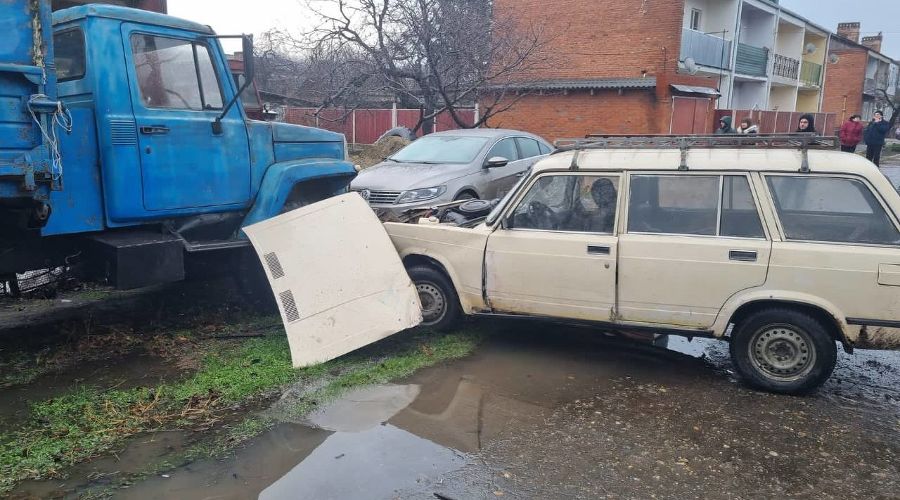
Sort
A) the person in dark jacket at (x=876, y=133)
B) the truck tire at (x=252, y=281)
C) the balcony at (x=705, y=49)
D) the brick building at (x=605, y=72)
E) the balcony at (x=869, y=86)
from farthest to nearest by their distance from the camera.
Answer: the balcony at (x=869, y=86), the balcony at (x=705, y=49), the brick building at (x=605, y=72), the person in dark jacket at (x=876, y=133), the truck tire at (x=252, y=281)

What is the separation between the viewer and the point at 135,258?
5238 mm

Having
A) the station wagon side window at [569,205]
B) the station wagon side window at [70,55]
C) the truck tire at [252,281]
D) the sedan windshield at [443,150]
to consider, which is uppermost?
the station wagon side window at [70,55]

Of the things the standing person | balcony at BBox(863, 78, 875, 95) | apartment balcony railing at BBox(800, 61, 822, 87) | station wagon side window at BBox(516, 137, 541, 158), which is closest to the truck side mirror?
station wagon side window at BBox(516, 137, 541, 158)

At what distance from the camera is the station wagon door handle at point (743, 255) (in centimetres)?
482

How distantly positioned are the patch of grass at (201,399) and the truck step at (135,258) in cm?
80

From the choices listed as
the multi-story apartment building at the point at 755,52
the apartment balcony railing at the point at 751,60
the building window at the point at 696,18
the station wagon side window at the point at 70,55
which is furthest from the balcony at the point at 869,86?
the station wagon side window at the point at 70,55

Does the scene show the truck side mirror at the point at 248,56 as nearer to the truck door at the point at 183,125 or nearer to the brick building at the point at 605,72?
the truck door at the point at 183,125

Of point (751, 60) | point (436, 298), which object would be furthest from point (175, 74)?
point (751, 60)

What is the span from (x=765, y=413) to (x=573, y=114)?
20005 millimetres

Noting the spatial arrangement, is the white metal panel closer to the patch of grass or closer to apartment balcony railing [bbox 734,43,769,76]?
the patch of grass

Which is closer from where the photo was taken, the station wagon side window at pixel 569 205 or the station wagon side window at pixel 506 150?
the station wagon side window at pixel 569 205

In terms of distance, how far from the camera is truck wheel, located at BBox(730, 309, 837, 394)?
4750 millimetres

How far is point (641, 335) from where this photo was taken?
6133 millimetres

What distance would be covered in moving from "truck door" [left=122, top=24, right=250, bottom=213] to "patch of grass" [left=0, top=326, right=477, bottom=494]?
140 cm
